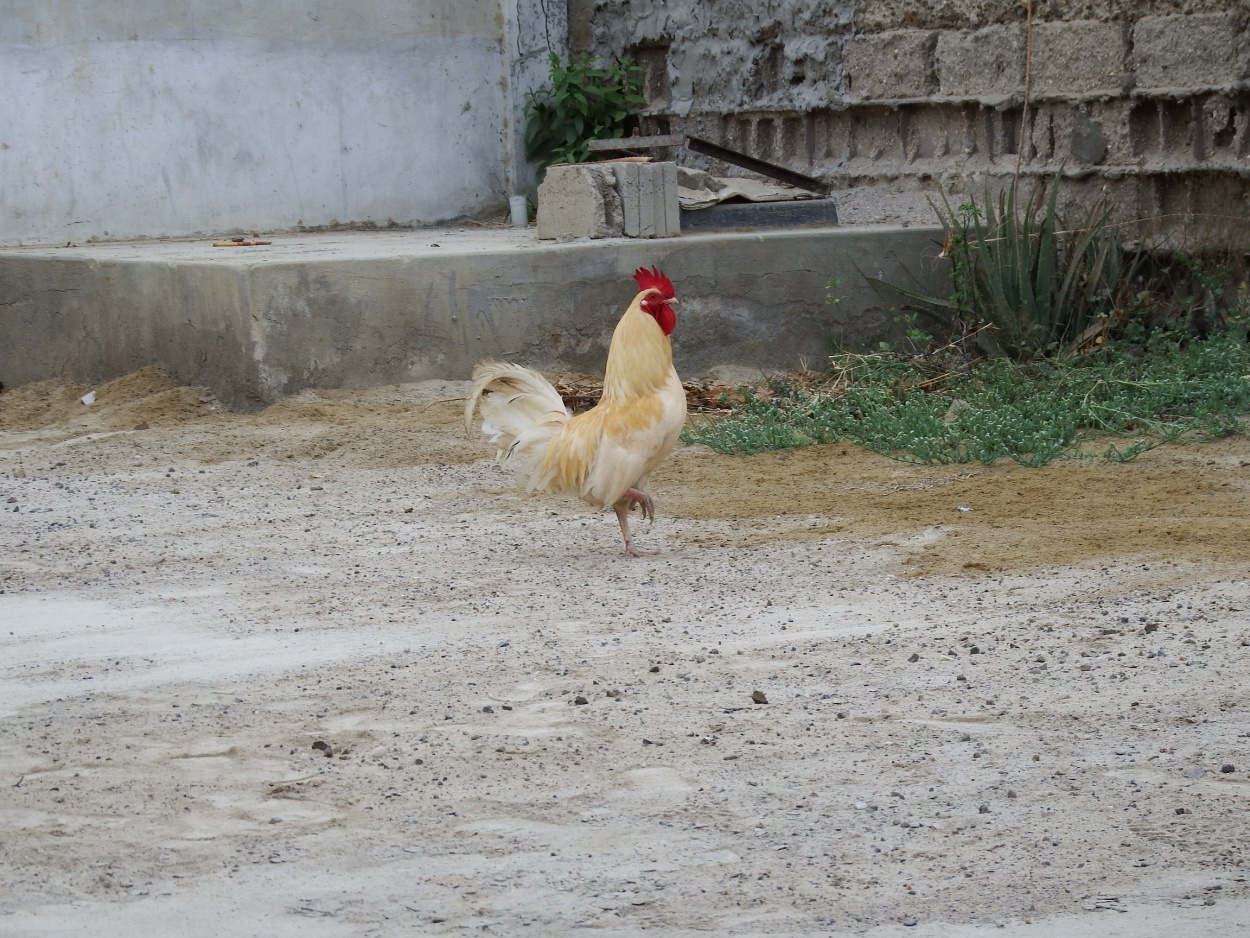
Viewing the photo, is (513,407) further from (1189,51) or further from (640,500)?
(1189,51)

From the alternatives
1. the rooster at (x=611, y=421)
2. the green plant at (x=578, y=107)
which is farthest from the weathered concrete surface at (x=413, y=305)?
the rooster at (x=611, y=421)

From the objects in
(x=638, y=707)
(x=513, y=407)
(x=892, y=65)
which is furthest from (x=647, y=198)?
(x=638, y=707)

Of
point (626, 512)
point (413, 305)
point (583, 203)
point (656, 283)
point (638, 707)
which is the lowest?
point (638, 707)

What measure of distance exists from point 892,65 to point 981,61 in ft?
2.26

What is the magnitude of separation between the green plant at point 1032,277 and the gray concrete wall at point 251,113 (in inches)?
172

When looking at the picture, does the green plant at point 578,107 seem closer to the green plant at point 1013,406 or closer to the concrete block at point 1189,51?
the green plant at point 1013,406

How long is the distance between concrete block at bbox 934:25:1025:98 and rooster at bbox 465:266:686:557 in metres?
4.13

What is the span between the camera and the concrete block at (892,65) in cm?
953

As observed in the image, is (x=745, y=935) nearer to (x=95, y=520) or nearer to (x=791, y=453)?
(x=95, y=520)

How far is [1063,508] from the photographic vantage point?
590cm

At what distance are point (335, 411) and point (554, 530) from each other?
2355 mm

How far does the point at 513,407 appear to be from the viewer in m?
5.79

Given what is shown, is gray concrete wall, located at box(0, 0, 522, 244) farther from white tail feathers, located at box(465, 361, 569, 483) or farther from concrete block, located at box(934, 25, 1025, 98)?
white tail feathers, located at box(465, 361, 569, 483)

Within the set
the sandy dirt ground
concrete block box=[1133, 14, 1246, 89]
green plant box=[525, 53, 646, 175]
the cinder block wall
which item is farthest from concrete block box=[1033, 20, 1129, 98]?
green plant box=[525, 53, 646, 175]
